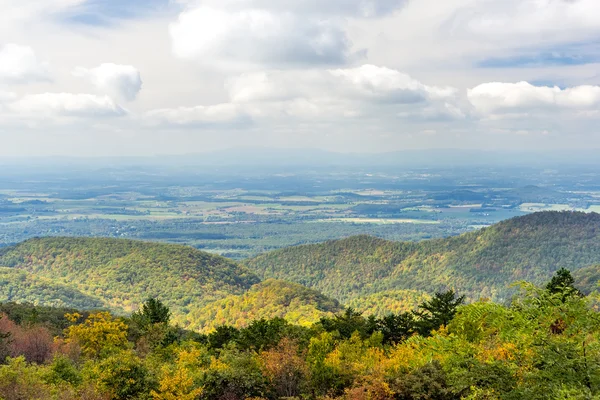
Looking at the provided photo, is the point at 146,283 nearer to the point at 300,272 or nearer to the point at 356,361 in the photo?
the point at 300,272

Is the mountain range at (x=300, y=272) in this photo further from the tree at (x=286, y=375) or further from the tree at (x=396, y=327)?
the tree at (x=286, y=375)

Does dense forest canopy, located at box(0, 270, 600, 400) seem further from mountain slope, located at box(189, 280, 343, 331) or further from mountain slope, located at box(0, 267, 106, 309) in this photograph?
mountain slope, located at box(0, 267, 106, 309)

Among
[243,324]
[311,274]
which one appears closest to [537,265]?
[311,274]

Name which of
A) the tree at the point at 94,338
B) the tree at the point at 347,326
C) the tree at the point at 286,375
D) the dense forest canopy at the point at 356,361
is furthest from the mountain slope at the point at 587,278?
the tree at the point at 94,338

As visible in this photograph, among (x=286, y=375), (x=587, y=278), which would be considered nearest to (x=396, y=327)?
(x=286, y=375)

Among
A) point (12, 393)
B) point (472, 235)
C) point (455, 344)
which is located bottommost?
point (472, 235)

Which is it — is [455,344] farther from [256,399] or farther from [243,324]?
[243,324]
